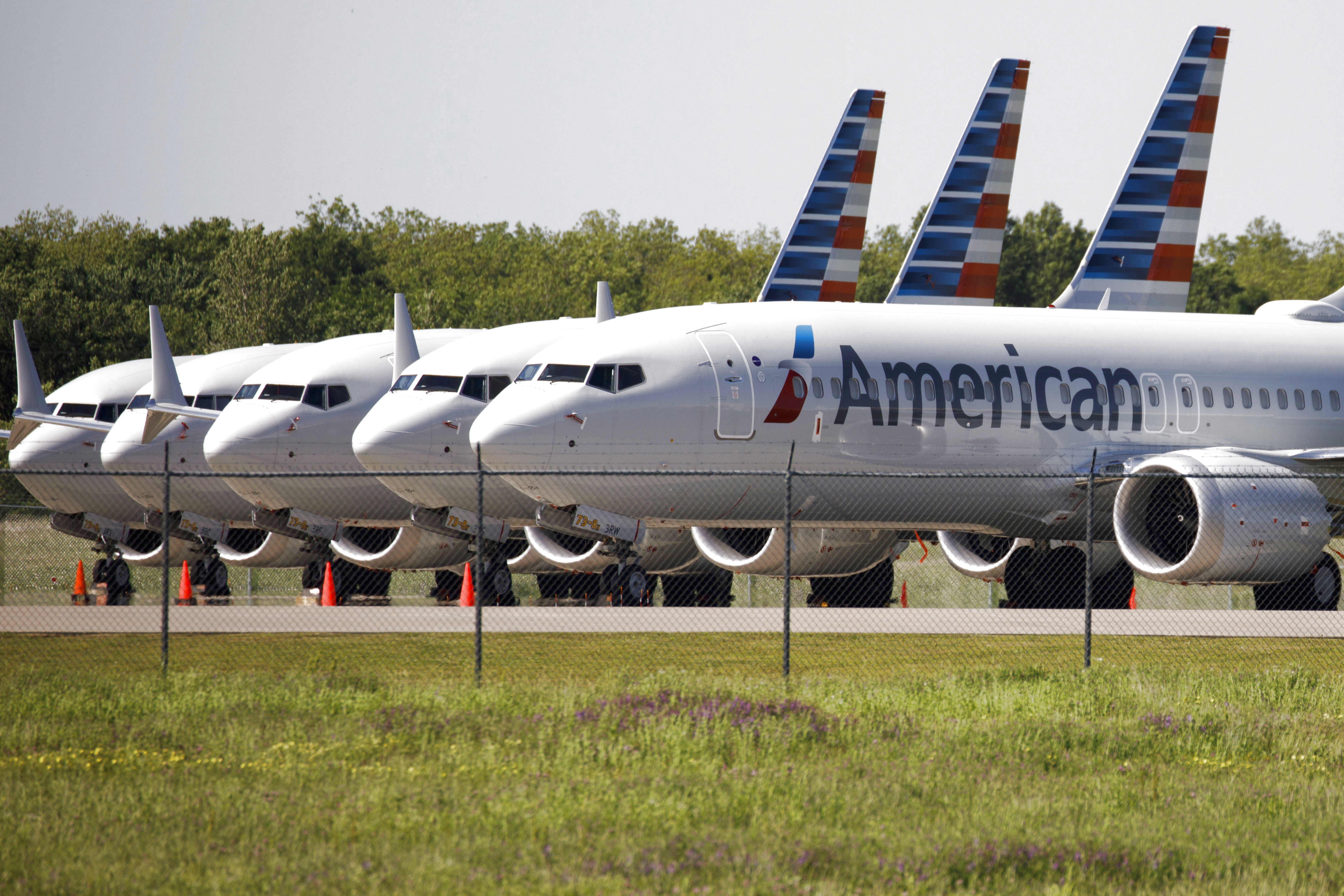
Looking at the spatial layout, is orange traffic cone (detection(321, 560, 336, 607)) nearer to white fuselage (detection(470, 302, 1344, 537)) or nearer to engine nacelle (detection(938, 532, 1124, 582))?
white fuselage (detection(470, 302, 1344, 537))

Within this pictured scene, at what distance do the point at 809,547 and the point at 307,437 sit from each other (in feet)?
25.6

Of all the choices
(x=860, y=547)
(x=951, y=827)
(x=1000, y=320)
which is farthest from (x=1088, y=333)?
(x=951, y=827)

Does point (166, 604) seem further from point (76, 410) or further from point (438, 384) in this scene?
point (76, 410)

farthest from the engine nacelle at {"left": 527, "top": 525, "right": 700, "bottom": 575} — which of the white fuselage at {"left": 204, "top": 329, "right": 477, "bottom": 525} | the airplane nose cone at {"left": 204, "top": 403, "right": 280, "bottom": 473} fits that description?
the airplane nose cone at {"left": 204, "top": 403, "right": 280, "bottom": 473}

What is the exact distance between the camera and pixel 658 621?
19.5 meters

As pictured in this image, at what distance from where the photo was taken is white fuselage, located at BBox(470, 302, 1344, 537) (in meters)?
20.6

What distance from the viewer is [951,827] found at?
914 cm

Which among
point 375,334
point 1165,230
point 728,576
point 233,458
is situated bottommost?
point 728,576

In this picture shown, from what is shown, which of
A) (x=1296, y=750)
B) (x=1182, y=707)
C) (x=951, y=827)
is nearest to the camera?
(x=951, y=827)

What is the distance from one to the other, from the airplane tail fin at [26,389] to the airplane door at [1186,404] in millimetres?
19415

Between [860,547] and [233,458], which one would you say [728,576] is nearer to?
[860,547]

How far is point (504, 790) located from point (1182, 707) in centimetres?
555

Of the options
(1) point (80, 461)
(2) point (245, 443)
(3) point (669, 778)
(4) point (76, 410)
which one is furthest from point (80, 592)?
(3) point (669, 778)

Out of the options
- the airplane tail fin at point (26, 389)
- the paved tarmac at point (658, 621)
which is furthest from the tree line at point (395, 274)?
the paved tarmac at point (658, 621)
